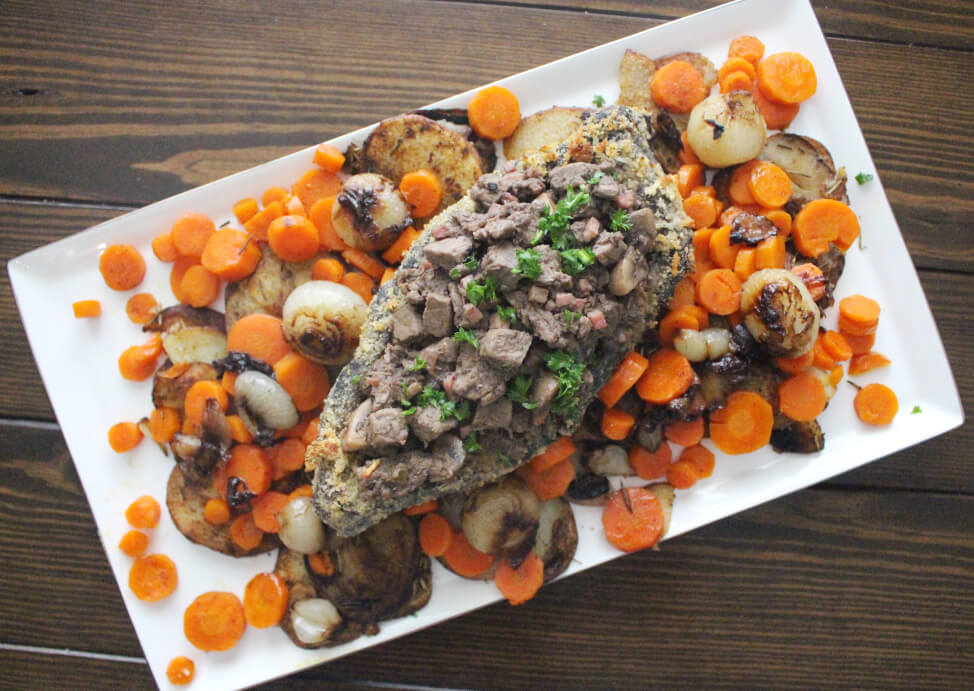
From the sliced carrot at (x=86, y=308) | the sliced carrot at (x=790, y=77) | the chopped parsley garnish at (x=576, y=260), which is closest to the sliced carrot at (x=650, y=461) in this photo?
the chopped parsley garnish at (x=576, y=260)

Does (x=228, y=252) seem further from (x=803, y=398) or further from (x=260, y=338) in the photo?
(x=803, y=398)

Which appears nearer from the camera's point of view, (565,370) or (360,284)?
(565,370)

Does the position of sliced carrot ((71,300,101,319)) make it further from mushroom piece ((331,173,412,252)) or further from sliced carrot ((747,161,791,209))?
sliced carrot ((747,161,791,209))

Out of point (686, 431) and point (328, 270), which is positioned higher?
point (328, 270)

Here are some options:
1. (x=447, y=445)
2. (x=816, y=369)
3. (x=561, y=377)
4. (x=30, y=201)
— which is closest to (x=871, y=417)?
(x=816, y=369)

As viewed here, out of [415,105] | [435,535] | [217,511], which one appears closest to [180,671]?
[217,511]

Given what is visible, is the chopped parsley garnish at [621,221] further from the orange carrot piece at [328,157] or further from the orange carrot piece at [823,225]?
the orange carrot piece at [328,157]
